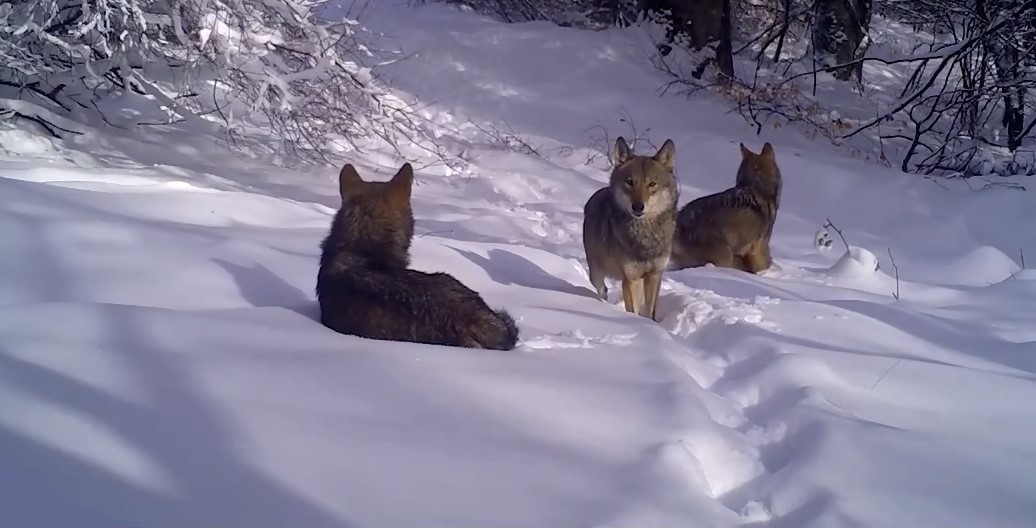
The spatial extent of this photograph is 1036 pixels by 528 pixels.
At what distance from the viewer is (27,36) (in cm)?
761

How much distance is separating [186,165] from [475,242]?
367 centimetres

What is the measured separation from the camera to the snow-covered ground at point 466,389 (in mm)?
2104

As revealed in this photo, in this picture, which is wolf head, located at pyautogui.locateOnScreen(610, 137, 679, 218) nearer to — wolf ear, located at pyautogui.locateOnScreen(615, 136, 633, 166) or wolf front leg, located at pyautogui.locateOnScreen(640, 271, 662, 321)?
wolf ear, located at pyautogui.locateOnScreen(615, 136, 633, 166)

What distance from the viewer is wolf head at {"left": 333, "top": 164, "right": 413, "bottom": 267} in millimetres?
4246

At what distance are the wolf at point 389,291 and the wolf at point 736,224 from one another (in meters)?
3.93

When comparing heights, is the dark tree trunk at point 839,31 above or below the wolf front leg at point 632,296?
above

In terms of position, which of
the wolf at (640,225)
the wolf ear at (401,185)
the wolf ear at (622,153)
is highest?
the wolf ear at (401,185)

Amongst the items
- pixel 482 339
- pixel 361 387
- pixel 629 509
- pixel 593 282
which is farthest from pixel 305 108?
pixel 629 509

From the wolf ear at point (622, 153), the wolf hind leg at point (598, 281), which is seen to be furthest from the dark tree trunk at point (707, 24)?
the wolf hind leg at point (598, 281)

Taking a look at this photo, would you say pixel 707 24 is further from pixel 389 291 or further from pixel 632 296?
pixel 389 291

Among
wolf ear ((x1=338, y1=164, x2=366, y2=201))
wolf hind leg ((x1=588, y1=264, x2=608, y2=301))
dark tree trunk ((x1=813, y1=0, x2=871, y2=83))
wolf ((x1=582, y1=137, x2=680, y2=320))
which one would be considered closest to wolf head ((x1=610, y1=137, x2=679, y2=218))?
wolf ((x1=582, y1=137, x2=680, y2=320))

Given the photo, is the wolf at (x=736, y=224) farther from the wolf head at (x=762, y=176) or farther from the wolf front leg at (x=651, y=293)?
the wolf front leg at (x=651, y=293)

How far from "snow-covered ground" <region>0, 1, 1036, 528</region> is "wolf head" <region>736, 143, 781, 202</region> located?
83 cm

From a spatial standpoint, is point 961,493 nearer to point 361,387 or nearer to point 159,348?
point 361,387
